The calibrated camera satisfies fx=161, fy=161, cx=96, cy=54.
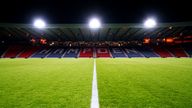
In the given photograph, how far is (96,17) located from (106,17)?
1.63 m

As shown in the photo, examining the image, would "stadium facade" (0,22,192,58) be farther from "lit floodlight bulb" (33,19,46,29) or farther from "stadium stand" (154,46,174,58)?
"lit floodlight bulb" (33,19,46,29)

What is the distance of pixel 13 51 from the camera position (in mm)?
40938

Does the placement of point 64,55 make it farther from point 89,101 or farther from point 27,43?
point 89,101

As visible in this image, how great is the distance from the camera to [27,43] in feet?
148

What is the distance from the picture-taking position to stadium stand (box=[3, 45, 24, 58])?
38406 mm

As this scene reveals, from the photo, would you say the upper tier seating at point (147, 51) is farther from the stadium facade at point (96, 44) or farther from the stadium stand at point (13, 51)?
the stadium stand at point (13, 51)

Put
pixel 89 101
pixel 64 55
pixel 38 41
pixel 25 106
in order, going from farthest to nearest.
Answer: pixel 38 41 < pixel 64 55 < pixel 89 101 < pixel 25 106

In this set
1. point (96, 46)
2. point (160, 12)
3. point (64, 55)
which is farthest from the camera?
point (96, 46)

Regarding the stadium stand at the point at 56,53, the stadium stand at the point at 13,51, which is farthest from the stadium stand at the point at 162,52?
the stadium stand at the point at 13,51

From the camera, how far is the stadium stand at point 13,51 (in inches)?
1512

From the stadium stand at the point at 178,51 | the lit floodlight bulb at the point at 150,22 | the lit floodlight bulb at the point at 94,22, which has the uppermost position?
the stadium stand at the point at 178,51

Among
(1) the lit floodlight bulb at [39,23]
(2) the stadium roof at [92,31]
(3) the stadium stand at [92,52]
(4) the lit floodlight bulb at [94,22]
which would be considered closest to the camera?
(1) the lit floodlight bulb at [39,23]

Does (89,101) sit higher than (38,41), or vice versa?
(38,41)

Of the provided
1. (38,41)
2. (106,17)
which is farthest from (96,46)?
(106,17)
